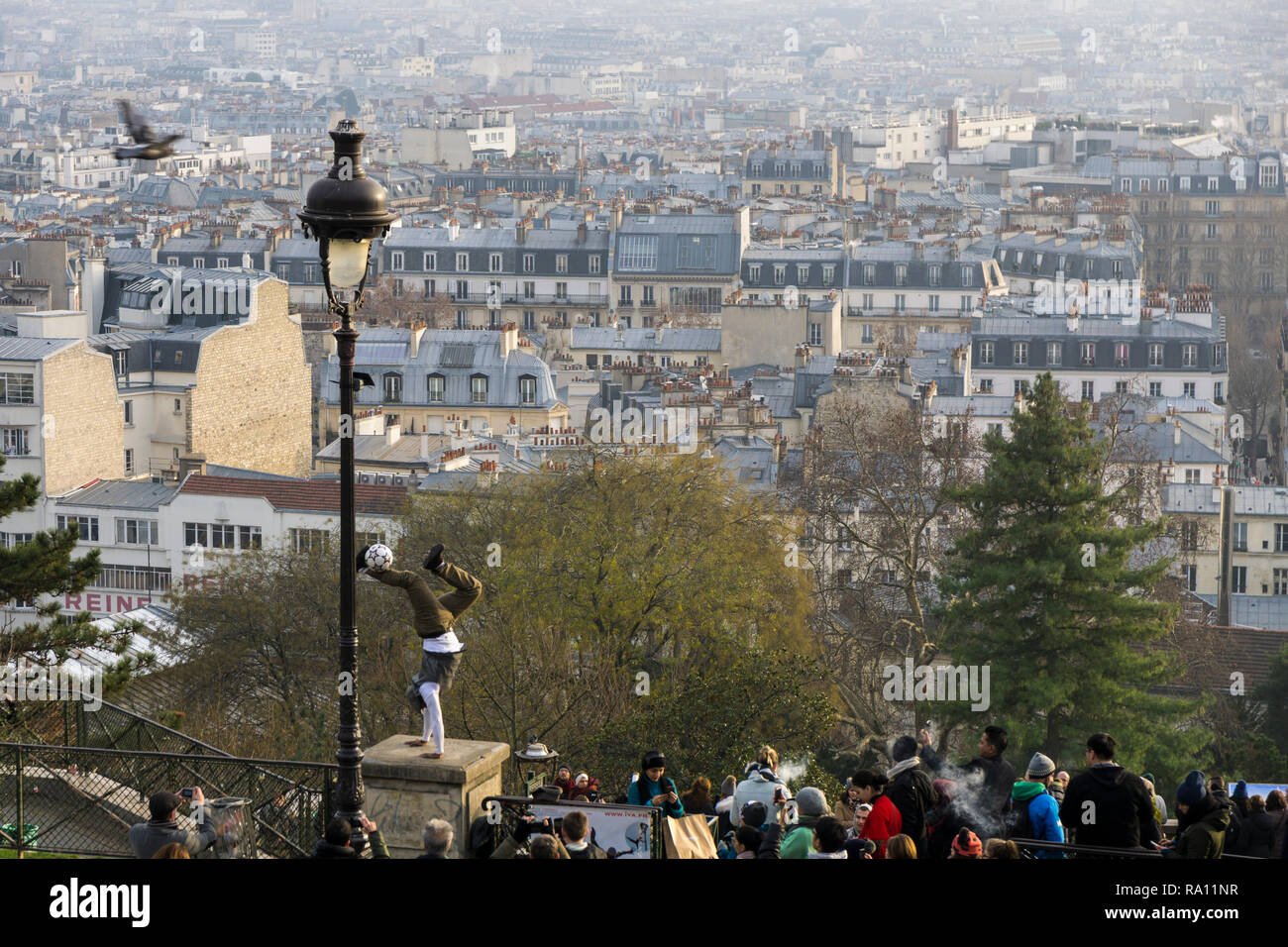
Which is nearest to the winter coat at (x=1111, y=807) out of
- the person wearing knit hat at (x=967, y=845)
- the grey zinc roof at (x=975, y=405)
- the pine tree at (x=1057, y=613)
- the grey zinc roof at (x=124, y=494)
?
the person wearing knit hat at (x=967, y=845)

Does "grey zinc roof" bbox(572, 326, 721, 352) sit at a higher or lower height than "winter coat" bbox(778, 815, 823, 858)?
lower

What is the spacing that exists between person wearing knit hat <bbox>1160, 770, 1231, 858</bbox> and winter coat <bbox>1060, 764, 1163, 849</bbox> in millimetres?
189

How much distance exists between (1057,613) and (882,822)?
1529 cm

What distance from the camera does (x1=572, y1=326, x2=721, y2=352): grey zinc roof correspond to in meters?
64.9

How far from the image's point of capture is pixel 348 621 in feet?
36.7

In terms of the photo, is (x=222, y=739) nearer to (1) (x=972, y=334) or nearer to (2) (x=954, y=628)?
(2) (x=954, y=628)

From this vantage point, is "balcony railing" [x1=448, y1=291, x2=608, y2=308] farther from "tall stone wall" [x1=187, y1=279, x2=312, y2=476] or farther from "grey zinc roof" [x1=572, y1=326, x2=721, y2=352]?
"tall stone wall" [x1=187, y1=279, x2=312, y2=476]

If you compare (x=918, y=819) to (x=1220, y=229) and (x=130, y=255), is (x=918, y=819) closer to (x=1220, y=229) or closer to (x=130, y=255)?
(x=130, y=255)

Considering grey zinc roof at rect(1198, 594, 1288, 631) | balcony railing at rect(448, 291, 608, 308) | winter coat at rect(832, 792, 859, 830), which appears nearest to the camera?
winter coat at rect(832, 792, 859, 830)

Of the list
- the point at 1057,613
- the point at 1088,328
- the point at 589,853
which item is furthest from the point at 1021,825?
the point at 1088,328

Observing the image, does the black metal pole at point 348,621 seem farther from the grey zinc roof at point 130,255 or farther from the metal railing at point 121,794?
the grey zinc roof at point 130,255

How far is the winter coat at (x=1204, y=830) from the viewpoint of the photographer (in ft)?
37.7

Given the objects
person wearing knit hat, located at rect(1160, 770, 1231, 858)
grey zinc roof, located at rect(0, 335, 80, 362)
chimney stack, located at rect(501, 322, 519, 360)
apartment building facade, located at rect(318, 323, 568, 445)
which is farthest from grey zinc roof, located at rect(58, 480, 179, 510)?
person wearing knit hat, located at rect(1160, 770, 1231, 858)

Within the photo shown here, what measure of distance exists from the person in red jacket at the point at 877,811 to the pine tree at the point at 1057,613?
1466 cm
